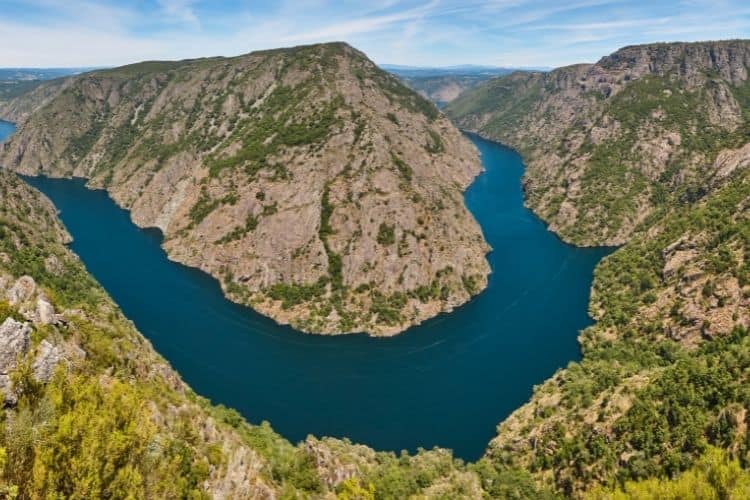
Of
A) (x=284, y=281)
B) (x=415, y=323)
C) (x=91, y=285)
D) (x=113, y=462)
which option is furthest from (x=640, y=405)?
(x=91, y=285)

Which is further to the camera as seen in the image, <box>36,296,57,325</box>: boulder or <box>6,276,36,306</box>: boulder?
<box>6,276,36,306</box>: boulder

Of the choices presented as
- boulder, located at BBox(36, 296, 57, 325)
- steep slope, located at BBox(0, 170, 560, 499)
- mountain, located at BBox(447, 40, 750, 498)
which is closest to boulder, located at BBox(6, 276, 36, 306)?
steep slope, located at BBox(0, 170, 560, 499)

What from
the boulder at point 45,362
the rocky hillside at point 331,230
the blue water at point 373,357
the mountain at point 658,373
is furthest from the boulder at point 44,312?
the rocky hillside at point 331,230

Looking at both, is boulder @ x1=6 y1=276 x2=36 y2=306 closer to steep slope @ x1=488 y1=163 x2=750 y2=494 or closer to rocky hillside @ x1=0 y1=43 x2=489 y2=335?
steep slope @ x1=488 y1=163 x2=750 y2=494

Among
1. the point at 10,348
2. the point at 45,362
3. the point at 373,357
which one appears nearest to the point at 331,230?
the point at 373,357

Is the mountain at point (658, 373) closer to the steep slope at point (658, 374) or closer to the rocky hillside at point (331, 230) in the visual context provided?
the steep slope at point (658, 374)

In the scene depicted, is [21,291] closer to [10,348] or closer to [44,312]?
[44,312]
